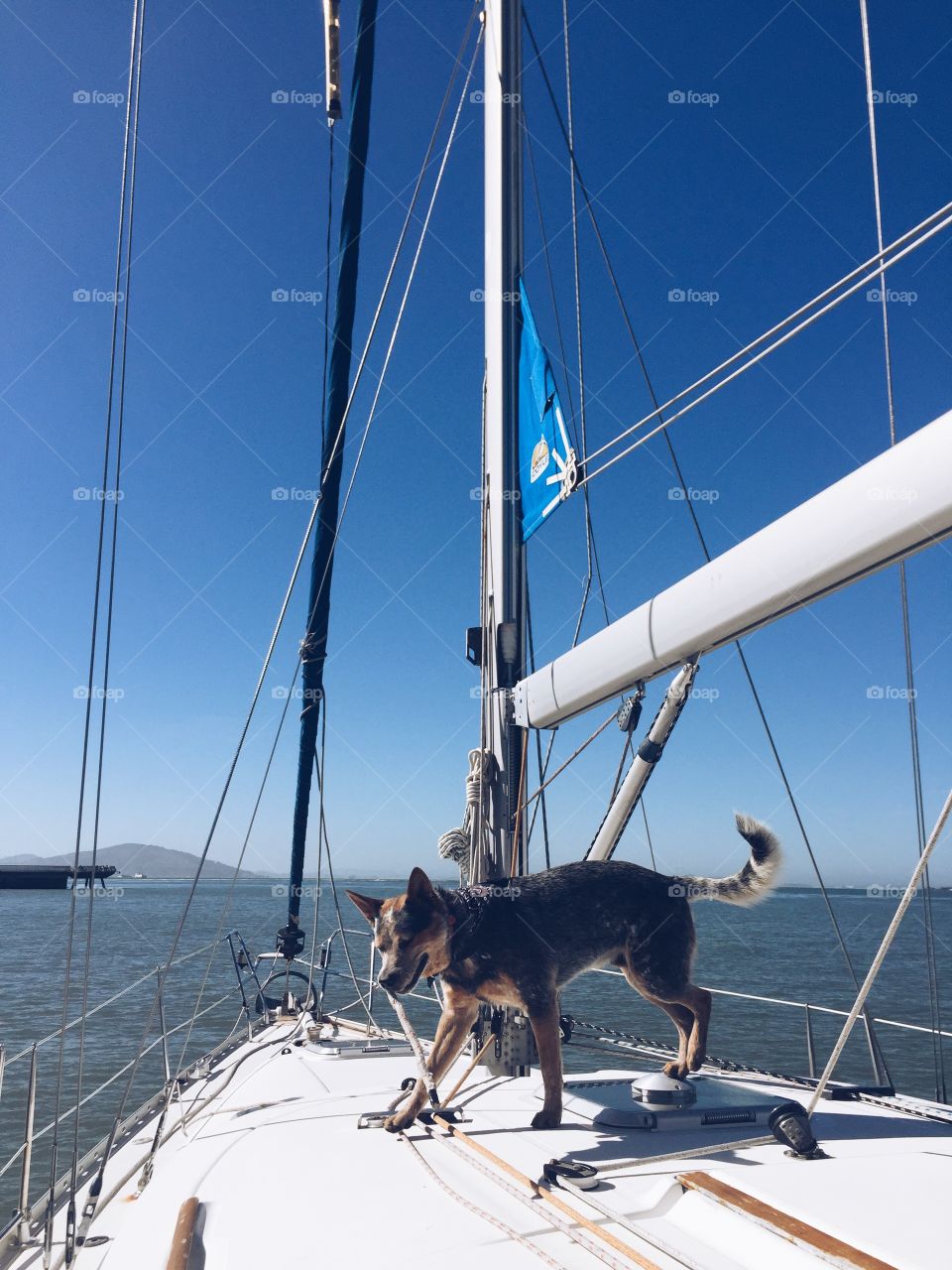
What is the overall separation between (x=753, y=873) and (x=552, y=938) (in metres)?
1.11

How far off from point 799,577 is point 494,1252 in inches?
101

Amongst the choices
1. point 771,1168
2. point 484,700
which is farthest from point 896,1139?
point 484,700

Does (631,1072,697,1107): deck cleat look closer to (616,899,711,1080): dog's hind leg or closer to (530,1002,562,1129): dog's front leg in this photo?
(616,899,711,1080): dog's hind leg

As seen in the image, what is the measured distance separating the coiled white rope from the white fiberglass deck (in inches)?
56.5

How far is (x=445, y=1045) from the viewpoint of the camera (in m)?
4.55

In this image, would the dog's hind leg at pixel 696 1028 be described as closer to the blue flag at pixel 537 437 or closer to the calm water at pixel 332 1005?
the calm water at pixel 332 1005

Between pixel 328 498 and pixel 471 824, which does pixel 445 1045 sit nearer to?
pixel 471 824

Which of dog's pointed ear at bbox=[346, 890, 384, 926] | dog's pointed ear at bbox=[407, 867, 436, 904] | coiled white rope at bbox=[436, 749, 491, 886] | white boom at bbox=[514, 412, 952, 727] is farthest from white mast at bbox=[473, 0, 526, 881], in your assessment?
dog's pointed ear at bbox=[407, 867, 436, 904]

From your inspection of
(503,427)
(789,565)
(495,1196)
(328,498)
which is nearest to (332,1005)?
(328,498)

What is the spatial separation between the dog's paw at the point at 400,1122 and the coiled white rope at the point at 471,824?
1.57m

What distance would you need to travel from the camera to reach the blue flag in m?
5.99

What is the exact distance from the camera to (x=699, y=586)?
12.5 ft

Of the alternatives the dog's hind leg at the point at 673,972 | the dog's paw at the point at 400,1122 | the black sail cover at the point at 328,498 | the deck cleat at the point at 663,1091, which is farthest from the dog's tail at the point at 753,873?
the black sail cover at the point at 328,498

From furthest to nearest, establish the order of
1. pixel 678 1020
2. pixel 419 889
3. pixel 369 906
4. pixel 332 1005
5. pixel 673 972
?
pixel 332 1005 → pixel 678 1020 → pixel 673 972 → pixel 369 906 → pixel 419 889
